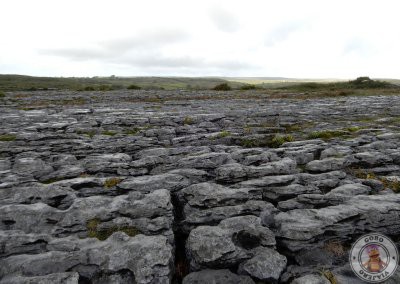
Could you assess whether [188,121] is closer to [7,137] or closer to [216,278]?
[7,137]

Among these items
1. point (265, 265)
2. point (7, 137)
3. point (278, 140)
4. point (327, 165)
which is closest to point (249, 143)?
point (278, 140)

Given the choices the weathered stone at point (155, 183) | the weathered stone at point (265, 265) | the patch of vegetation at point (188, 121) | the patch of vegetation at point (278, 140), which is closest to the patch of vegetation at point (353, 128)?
the patch of vegetation at point (278, 140)

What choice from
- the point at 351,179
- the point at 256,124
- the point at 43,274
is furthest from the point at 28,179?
the point at 256,124

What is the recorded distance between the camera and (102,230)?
29.5 feet

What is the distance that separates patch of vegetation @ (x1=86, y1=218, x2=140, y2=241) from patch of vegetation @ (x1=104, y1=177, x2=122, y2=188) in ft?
7.66

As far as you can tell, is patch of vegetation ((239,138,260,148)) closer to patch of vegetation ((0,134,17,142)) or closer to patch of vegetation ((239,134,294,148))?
patch of vegetation ((239,134,294,148))

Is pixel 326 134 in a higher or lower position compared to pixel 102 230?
higher

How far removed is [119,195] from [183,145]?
6.78m

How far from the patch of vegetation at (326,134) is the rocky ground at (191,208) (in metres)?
1.64

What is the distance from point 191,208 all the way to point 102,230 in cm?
301

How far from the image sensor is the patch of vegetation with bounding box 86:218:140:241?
8.79 meters

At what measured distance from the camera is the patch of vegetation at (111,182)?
11443mm

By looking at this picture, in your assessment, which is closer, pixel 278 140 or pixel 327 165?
pixel 327 165

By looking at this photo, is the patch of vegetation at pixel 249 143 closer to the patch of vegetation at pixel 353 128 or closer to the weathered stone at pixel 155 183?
the weathered stone at pixel 155 183
